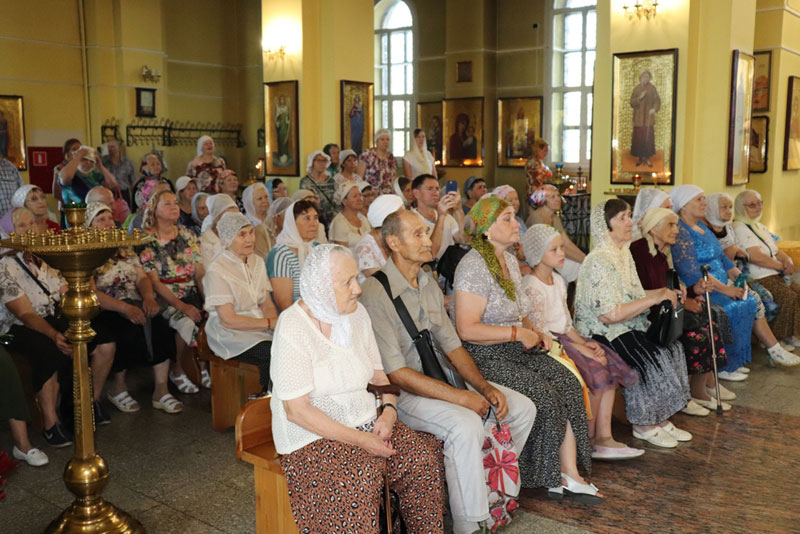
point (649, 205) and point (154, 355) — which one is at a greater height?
point (649, 205)

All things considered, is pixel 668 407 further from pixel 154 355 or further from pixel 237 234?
pixel 154 355

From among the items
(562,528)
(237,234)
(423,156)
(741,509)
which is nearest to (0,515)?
(237,234)

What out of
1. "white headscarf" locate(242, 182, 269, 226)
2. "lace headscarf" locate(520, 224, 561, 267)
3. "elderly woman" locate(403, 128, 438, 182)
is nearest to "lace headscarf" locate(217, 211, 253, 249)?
"lace headscarf" locate(520, 224, 561, 267)

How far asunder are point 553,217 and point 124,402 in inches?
162

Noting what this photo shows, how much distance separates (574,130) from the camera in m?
14.5

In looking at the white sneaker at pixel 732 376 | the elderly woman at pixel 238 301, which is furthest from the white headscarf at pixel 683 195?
the elderly woman at pixel 238 301

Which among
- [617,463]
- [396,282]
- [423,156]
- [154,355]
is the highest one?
[423,156]

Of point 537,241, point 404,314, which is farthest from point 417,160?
point 404,314

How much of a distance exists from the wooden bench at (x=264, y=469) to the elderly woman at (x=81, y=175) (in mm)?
5899

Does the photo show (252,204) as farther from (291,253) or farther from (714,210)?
(714,210)

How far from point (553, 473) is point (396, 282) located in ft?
3.92

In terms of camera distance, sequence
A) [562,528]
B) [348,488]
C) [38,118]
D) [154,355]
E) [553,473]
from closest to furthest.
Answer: [348,488]
[562,528]
[553,473]
[154,355]
[38,118]

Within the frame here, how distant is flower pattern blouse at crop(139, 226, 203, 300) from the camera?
538cm

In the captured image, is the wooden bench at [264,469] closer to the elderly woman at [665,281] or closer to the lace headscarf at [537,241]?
the lace headscarf at [537,241]
